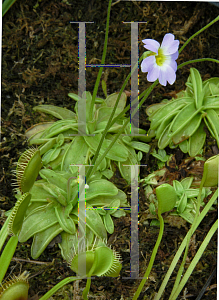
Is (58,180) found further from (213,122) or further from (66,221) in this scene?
(213,122)

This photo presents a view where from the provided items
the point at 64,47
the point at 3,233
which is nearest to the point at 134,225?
the point at 3,233

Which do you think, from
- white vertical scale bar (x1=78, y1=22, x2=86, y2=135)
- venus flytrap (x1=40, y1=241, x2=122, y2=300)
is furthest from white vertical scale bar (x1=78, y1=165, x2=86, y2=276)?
white vertical scale bar (x1=78, y1=22, x2=86, y2=135)

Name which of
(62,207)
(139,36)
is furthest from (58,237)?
(139,36)

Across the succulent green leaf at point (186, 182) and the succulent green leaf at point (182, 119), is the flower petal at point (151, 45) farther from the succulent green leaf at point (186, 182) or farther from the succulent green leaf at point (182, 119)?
the succulent green leaf at point (186, 182)

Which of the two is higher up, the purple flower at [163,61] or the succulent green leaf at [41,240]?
the purple flower at [163,61]

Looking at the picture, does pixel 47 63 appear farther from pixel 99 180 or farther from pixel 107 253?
pixel 107 253

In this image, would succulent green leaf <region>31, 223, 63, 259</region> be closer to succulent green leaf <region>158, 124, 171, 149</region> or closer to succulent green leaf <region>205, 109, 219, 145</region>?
succulent green leaf <region>158, 124, 171, 149</region>

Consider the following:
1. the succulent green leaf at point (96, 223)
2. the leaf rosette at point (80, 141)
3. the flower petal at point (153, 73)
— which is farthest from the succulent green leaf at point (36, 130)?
the flower petal at point (153, 73)
